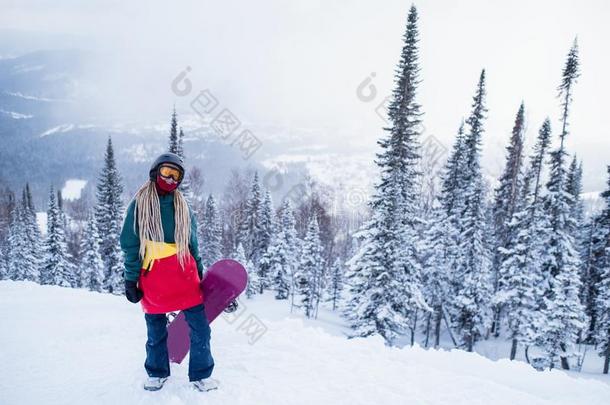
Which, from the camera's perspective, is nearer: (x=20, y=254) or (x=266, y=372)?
(x=266, y=372)

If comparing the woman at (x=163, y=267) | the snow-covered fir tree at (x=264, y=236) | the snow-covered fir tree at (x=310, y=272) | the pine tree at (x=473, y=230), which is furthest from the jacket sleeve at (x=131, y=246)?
the snow-covered fir tree at (x=264, y=236)

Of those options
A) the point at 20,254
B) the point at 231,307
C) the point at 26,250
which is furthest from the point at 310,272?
the point at 231,307

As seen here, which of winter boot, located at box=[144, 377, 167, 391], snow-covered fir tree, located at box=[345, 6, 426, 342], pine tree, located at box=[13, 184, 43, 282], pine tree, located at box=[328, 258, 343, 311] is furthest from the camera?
pine tree, located at box=[328, 258, 343, 311]

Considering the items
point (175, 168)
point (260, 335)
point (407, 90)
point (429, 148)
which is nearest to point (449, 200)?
point (429, 148)

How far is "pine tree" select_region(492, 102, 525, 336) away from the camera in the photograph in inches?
1125

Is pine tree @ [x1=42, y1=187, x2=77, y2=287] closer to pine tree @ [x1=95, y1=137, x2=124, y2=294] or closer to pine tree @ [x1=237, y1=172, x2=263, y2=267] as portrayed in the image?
pine tree @ [x1=95, y1=137, x2=124, y2=294]

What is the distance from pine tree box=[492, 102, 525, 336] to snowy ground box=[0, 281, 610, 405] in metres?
24.8

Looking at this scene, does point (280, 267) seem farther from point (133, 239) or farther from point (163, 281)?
point (133, 239)

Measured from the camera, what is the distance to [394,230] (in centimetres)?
1722

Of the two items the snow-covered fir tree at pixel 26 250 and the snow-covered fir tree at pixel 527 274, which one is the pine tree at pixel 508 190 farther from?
the snow-covered fir tree at pixel 26 250

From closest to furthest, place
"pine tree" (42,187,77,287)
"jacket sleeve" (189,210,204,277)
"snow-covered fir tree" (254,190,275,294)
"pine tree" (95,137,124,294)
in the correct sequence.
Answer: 1. "jacket sleeve" (189,210,204,277)
2. "pine tree" (95,137,124,294)
3. "pine tree" (42,187,77,287)
4. "snow-covered fir tree" (254,190,275,294)

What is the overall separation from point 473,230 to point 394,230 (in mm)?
9814

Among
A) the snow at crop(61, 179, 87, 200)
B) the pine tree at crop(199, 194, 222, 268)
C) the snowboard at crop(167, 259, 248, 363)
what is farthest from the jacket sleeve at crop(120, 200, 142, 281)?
the snow at crop(61, 179, 87, 200)

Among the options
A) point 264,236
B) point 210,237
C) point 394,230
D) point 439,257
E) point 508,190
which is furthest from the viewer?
point 264,236
